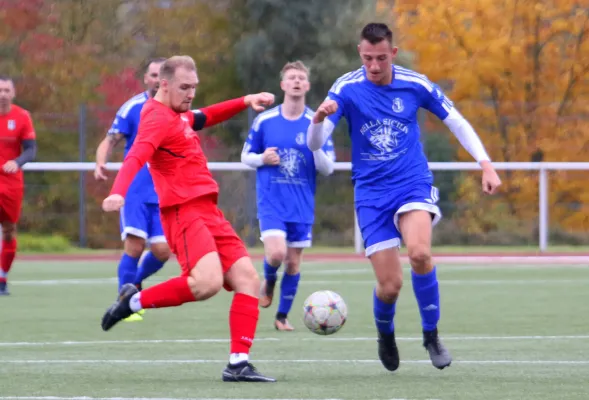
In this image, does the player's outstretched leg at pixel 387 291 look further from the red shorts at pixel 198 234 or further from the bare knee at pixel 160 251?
the bare knee at pixel 160 251

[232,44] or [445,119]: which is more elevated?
[232,44]

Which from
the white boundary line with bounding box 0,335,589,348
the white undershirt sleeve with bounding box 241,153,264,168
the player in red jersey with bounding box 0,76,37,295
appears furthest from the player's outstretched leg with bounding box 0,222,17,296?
the white boundary line with bounding box 0,335,589,348

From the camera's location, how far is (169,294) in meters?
7.70

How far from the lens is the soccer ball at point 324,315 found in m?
9.23

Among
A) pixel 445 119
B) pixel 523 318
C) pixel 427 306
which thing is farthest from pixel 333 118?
pixel 523 318

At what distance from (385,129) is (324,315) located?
1.54m

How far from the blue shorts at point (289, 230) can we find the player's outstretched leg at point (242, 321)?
3753 millimetres

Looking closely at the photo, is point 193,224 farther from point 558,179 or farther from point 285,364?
point 558,179

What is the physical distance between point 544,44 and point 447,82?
6.49 feet

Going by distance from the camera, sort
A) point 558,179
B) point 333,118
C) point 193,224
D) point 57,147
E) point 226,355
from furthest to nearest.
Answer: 1. point 57,147
2. point 558,179
3. point 226,355
4. point 333,118
5. point 193,224

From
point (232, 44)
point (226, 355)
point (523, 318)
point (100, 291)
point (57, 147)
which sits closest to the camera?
point (226, 355)

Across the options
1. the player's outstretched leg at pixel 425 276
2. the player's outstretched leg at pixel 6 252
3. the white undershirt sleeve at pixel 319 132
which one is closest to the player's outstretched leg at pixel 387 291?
the player's outstretched leg at pixel 425 276

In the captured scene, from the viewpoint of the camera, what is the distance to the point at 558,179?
23547 millimetres

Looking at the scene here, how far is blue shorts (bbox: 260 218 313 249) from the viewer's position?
11.7 meters
